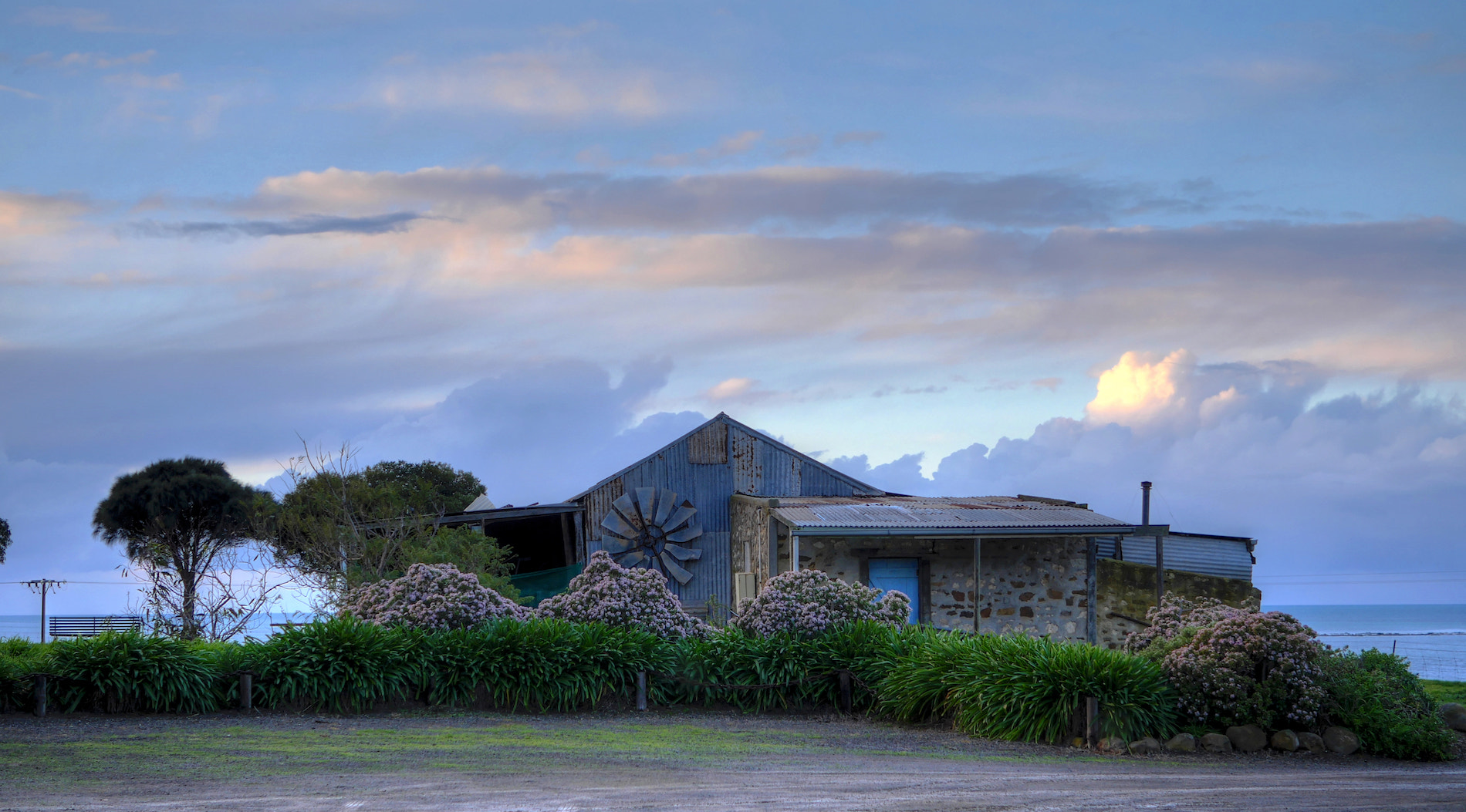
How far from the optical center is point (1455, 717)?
11.1 m

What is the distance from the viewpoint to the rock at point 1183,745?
1005 centimetres

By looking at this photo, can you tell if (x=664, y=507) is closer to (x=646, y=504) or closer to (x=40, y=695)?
(x=646, y=504)

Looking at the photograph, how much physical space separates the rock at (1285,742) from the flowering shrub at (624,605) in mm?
6076

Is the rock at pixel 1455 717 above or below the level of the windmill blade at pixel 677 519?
below

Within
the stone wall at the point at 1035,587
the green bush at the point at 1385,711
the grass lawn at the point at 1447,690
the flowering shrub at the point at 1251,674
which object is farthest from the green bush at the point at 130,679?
the grass lawn at the point at 1447,690

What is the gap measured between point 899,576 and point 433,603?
8917mm

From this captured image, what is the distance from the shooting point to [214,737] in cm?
988

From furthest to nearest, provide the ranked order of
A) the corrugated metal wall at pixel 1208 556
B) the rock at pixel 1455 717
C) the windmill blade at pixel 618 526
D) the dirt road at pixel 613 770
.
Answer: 1. the windmill blade at pixel 618 526
2. the corrugated metal wall at pixel 1208 556
3. the rock at pixel 1455 717
4. the dirt road at pixel 613 770

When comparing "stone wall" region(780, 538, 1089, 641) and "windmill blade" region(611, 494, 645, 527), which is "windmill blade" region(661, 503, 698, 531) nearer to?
"windmill blade" region(611, 494, 645, 527)

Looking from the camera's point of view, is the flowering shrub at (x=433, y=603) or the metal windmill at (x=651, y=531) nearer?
the flowering shrub at (x=433, y=603)

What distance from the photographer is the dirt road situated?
275 inches

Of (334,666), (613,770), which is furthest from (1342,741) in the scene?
(334,666)

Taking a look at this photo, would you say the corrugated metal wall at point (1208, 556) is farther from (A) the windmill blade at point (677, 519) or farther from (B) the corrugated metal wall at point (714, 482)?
(A) the windmill blade at point (677, 519)

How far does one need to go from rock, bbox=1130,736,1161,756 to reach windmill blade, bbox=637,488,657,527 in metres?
12.6
